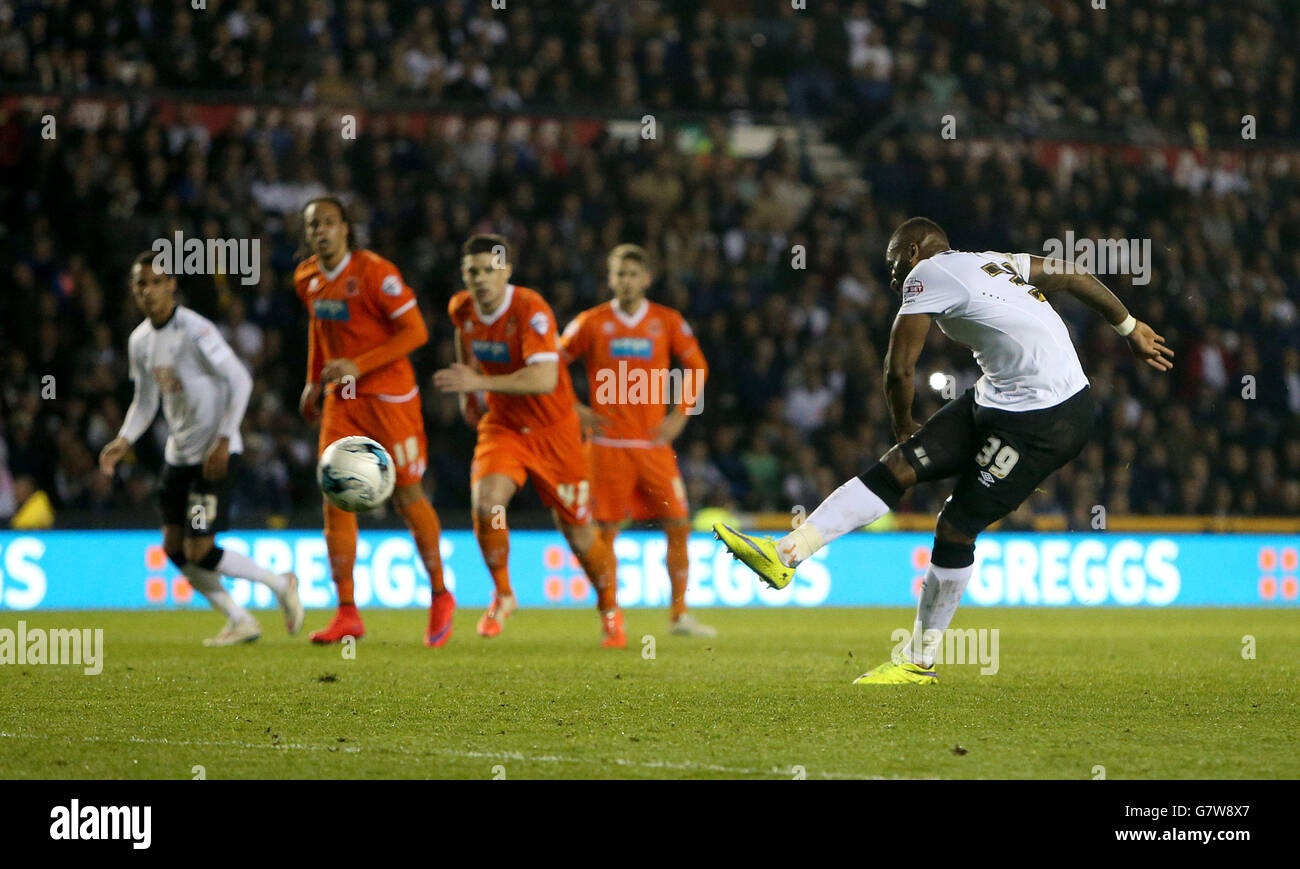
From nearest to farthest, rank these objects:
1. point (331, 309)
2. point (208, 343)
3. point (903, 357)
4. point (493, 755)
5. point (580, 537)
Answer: point (493, 755), point (903, 357), point (331, 309), point (208, 343), point (580, 537)

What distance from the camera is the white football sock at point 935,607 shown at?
6676 mm

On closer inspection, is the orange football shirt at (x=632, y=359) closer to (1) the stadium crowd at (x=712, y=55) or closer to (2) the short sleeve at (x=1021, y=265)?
(2) the short sleeve at (x=1021, y=265)

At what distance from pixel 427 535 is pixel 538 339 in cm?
119

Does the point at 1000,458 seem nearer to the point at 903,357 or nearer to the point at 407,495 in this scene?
the point at 903,357

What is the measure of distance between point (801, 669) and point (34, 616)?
640 centimetres

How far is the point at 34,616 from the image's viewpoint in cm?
1188

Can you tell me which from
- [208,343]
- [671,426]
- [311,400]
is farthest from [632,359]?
[208,343]

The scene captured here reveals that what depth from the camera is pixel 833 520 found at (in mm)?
6492

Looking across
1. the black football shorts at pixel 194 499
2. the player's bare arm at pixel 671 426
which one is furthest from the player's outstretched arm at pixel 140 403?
the player's bare arm at pixel 671 426

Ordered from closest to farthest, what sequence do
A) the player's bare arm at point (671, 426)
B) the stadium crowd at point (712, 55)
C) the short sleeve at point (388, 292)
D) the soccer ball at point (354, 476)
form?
1. the soccer ball at point (354, 476)
2. the short sleeve at point (388, 292)
3. the player's bare arm at point (671, 426)
4. the stadium crowd at point (712, 55)

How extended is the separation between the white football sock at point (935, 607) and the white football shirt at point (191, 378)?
12.9ft

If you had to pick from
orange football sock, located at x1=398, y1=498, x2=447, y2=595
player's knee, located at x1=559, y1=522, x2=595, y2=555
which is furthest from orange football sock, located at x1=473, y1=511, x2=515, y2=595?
player's knee, located at x1=559, y1=522, x2=595, y2=555

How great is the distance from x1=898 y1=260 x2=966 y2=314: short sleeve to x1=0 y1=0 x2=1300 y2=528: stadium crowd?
26.2ft

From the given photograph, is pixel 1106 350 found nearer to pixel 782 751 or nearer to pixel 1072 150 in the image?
pixel 1072 150
